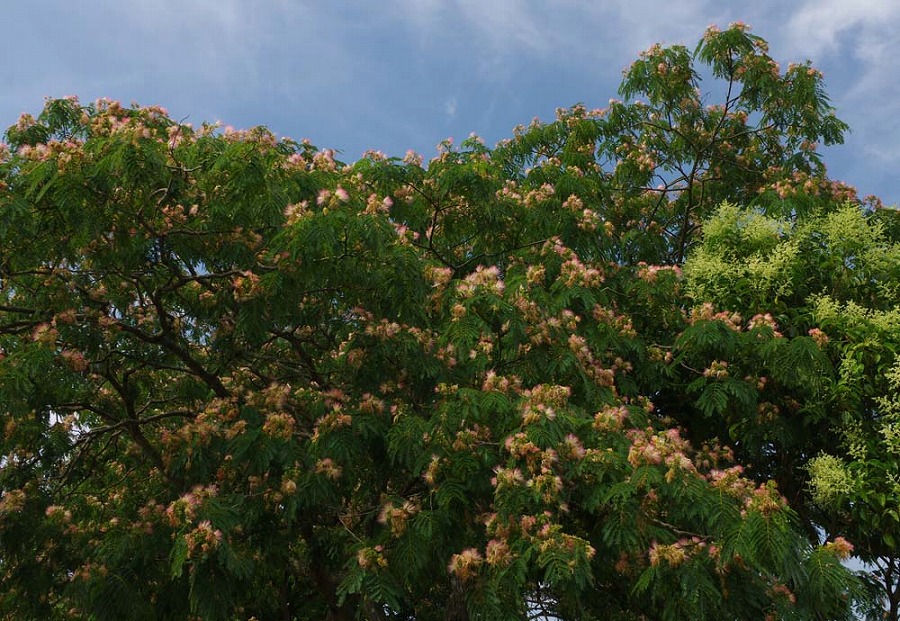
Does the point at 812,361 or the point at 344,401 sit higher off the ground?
the point at 812,361

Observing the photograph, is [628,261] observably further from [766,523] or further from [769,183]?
[766,523]

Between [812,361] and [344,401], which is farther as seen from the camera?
[812,361]

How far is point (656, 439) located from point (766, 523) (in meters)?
0.90

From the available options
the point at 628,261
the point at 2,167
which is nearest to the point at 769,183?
the point at 628,261

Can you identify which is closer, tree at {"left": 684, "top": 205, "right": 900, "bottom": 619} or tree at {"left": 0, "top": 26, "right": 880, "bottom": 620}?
tree at {"left": 0, "top": 26, "right": 880, "bottom": 620}

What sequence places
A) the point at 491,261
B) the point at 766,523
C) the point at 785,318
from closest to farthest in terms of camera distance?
the point at 766,523 < the point at 785,318 < the point at 491,261

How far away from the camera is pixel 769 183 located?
37.9ft

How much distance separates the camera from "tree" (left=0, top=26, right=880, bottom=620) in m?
5.80

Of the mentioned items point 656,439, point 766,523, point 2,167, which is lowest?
point 766,523

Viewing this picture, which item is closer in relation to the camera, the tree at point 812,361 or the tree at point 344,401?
the tree at point 344,401

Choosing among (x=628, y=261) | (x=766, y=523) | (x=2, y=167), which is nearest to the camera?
(x=766, y=523)

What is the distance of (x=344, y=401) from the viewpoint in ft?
23.8

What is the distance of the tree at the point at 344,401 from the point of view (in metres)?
5.80

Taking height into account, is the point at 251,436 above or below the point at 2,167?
below
